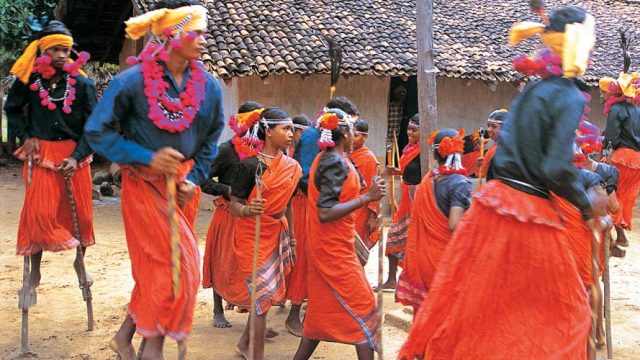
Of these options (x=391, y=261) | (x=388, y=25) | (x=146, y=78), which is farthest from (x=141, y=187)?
(x=388, y=25)

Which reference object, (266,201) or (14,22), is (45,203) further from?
(14,22)

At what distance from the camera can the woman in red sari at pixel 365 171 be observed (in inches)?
260

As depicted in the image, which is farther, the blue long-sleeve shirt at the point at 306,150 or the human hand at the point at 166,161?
the blue long-sleeve shirt at the point at 306,150

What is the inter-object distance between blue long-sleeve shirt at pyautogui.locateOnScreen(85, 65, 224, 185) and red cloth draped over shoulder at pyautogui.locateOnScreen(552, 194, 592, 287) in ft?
7.65

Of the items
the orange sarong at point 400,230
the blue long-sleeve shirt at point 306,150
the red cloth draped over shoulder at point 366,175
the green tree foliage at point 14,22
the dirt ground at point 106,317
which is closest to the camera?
the dirt ground at point 106,317

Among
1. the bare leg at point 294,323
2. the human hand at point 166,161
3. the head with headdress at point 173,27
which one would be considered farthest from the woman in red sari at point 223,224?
the human hand at point 166,161

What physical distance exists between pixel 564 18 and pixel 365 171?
320 cm

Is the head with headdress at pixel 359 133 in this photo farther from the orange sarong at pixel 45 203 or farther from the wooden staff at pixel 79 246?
the wooden staff at pixel 79 246

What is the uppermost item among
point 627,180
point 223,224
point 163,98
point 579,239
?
point 163,98

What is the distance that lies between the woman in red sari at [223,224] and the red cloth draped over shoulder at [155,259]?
65.7 inches

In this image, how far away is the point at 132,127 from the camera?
12.8 ft

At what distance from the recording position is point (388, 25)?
682 inches

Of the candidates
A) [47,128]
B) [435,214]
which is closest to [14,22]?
[47,128]

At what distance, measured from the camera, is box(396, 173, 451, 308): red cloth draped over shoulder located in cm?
503
